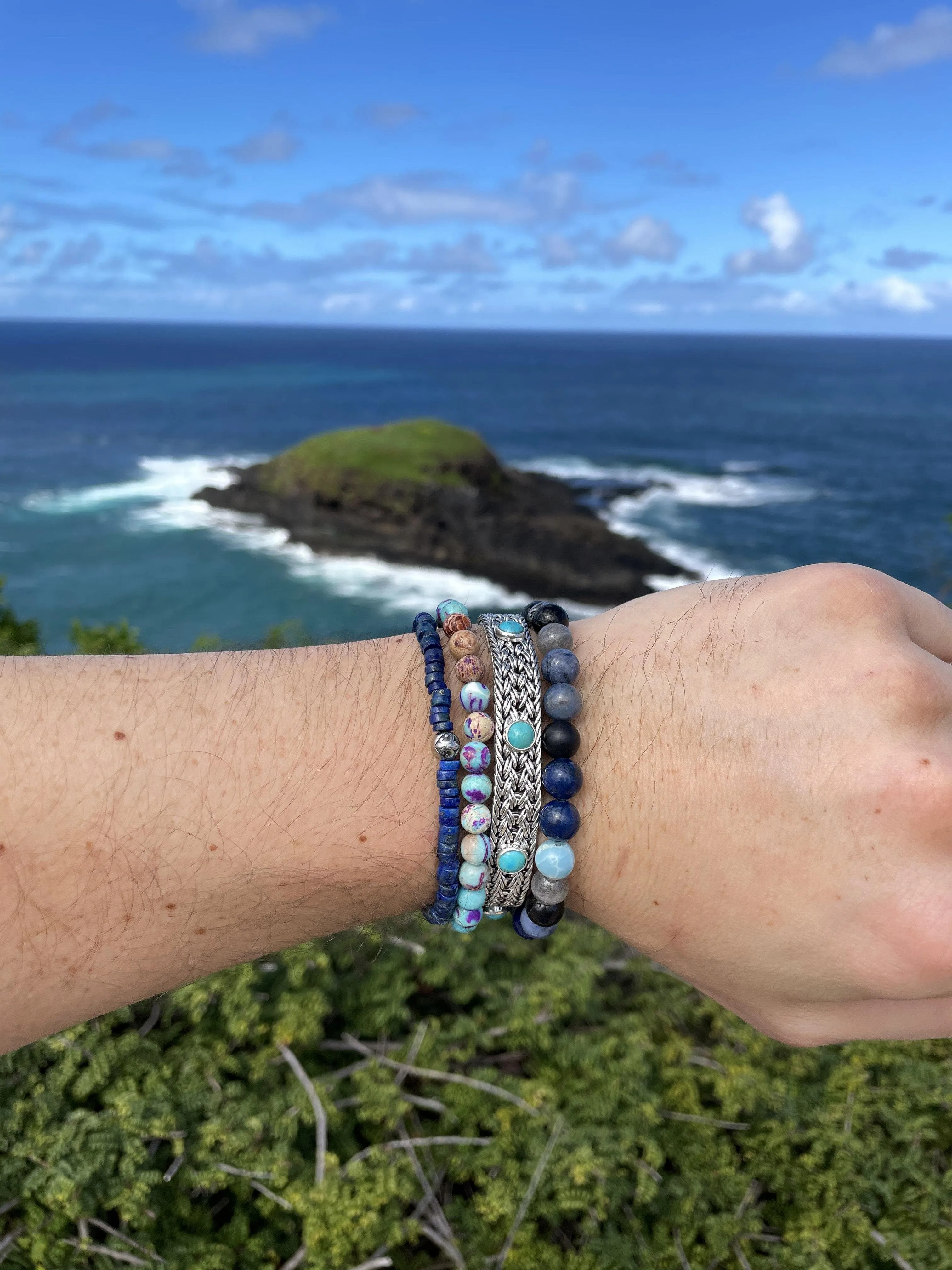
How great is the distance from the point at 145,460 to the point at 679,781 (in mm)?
55040

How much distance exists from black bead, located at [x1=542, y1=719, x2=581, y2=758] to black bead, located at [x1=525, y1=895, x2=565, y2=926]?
14.1 inches

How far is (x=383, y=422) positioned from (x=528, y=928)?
80521 mm

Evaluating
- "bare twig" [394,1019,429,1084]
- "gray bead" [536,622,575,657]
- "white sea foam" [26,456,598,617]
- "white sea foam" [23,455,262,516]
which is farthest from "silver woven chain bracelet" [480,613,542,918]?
"white sea foam" [23,455,262,516]

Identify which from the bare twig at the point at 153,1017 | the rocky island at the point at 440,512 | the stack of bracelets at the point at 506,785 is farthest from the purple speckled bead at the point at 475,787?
the rocky island at the point at 440,512

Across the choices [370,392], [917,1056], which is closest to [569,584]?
[917,1056]

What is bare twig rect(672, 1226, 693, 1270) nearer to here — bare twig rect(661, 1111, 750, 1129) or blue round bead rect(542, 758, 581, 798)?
bare twig rect(661, 1111, 750, 1129)

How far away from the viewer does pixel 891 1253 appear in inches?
92.5

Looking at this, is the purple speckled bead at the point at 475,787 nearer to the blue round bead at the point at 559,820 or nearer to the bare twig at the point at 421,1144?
the blue round bead at the point at 559,820

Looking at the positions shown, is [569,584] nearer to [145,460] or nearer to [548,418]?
[145,460]

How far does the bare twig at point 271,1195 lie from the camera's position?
7.47 ft

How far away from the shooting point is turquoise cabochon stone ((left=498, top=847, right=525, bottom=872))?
1979 mm

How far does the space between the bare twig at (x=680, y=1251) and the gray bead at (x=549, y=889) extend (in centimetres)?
116

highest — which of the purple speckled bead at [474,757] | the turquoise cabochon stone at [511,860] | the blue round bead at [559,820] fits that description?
the purple speckled bead at [474,757]

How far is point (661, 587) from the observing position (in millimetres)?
30172
